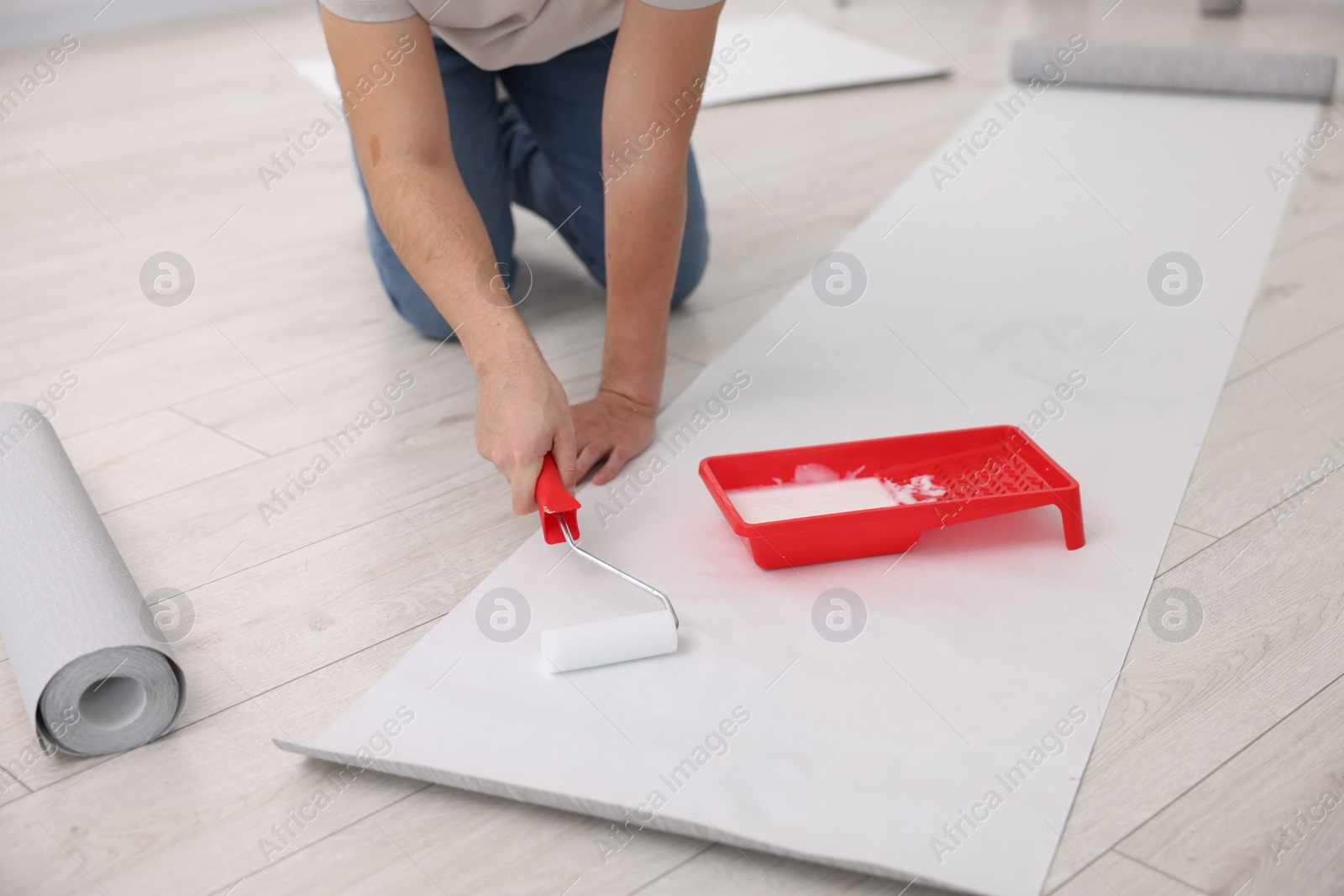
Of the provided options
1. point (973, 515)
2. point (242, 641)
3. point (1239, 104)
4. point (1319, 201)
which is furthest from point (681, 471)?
point (1239, 104)

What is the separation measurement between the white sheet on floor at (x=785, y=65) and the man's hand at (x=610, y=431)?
5.42 feet

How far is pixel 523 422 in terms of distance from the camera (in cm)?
102

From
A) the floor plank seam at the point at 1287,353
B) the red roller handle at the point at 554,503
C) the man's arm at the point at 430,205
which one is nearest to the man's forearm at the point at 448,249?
the man's arm at the point at 430,205

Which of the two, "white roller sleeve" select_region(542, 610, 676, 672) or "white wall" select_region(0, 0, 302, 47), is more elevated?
"white roller sleeve" select_region(542, 610, 676, 672)

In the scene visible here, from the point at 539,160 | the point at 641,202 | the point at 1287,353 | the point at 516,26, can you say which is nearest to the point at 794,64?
the point at 539,160

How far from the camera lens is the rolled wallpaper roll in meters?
0.85

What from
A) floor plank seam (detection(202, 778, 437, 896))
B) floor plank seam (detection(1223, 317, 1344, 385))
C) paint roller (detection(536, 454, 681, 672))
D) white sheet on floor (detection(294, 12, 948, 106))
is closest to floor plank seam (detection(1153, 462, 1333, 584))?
floor plank seam (detection(1223, 317, 1344, 385))

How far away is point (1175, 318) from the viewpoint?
1.55 meters

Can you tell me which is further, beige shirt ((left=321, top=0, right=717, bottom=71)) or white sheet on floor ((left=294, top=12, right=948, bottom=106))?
white sheet on floor ((left=294, top=12, right=948, bottom=106))

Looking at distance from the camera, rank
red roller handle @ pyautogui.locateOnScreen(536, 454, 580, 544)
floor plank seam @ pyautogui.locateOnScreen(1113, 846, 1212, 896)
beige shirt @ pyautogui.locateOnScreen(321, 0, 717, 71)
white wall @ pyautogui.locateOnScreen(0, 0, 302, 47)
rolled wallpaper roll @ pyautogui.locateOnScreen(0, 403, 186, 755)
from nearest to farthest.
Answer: floor plank seam @ pyautogui.locateOnScreen(1113, 846, 1212, 896) → rolled wallpaper roll @ pyautogui.locateOnScreen(0, 403, 186, 755) → red roller handle @ pyautogui.locateOnScreen(536, 454, 580, 544) → beige shirt @ pyautogui.locateOnScreen(321, 0, 717, 71) → white wall @ pyautogui.locateOnScreen(0, 0, 302, 47)

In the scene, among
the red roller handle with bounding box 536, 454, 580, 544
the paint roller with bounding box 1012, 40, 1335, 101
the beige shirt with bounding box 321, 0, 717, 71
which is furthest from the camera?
the paint roller with bounding box 1012, 40, 1335, 101

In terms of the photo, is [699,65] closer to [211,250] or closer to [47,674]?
[47,674]

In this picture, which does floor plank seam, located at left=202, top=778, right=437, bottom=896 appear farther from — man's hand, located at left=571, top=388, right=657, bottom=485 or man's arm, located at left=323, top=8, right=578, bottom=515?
man's hand, located at left=571, top=388, right=657, bottom=485

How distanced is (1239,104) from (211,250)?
2111mm
